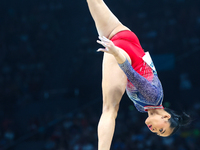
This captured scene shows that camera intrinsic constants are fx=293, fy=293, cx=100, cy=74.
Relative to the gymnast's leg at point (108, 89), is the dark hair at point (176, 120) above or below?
below

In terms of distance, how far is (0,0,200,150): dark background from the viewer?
5.37 metres

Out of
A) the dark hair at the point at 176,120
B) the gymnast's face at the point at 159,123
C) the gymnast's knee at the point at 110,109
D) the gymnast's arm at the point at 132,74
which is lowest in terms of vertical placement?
the dark hair at the point at 176,120

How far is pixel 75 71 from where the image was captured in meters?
6.17

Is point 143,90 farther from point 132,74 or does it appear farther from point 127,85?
point 127,85

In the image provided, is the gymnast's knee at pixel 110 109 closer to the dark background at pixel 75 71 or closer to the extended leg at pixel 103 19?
the extended leg at pixel 103 19

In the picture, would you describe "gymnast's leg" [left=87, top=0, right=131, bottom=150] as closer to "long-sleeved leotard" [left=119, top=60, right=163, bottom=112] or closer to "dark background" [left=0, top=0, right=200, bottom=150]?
"long-sleeved leotard" [left=119, top=60, right=163, bottom=112]

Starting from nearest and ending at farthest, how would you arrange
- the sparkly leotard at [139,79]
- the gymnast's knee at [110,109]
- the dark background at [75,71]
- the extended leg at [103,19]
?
the sparkly leotard at [139,79] → the gymnast's knee at [110,109] → the extended leg at [103,19] → the dark background at [75,71]

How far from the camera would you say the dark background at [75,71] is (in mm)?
5371

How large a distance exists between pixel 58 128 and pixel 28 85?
122 cm

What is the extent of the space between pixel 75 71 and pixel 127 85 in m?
3.58

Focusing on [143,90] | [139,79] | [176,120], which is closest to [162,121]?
[176,120]

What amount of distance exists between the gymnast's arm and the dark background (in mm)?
2939

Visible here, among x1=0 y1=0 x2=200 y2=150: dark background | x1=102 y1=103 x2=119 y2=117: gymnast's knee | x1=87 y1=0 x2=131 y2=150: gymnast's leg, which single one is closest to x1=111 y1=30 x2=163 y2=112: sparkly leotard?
x1=87 y1=0 x2=131 y2=150: gymnast's leg

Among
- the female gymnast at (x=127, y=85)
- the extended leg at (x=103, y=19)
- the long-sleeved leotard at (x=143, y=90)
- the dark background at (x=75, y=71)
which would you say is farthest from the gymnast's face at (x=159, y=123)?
the dark background at (x=75, y=71)
